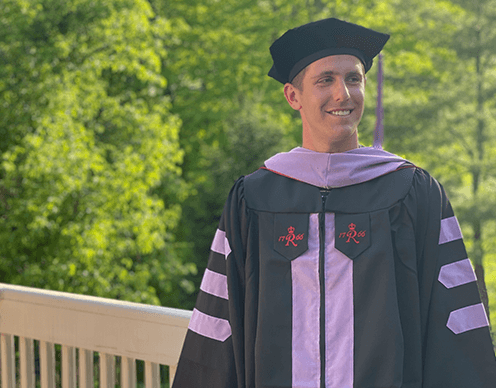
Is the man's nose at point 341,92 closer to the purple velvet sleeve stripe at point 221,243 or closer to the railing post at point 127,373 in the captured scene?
the purple velvet sleeve stripe at point 221,243

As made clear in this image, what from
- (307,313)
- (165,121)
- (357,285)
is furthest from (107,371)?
(165,121)

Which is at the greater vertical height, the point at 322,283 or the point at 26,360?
the point at 322,283

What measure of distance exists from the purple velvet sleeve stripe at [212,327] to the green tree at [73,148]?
5.97m

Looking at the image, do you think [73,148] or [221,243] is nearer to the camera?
[221,243]

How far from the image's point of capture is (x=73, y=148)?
759cm

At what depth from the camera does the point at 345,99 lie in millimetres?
1494

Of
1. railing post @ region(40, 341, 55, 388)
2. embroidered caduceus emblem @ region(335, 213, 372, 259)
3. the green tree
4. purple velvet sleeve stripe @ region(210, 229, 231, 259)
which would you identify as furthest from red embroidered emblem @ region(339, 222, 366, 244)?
the green tree

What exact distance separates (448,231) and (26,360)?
184 centimetres

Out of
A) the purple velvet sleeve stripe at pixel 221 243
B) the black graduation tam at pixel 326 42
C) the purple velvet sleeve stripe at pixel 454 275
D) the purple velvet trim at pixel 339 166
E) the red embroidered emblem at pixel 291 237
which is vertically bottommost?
the purple velvet sleeve stripe at pixel 454 275

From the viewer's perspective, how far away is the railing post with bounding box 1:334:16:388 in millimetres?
2621

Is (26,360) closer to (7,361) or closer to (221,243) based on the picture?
(7,361)

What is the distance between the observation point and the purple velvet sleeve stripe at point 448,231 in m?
1.42

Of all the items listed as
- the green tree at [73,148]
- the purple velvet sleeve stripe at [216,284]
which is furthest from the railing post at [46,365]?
the green tree at [73,148]

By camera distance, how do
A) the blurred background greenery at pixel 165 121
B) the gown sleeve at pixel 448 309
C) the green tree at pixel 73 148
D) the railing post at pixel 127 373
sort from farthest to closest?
the blurred background greenery at pixel 165 121 → the green tree at pixel 73 148 → the railing post at pixel 127 373 → the gown sleeve at pixel 448 309
